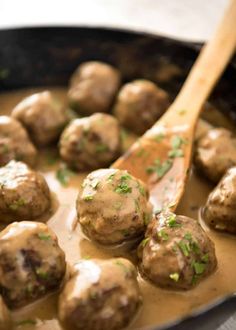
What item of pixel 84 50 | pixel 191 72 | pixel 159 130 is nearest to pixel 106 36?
pixel 84 50

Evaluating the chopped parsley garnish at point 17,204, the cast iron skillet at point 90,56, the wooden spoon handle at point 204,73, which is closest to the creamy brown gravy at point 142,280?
the chopped parsley garnish at point 17,204

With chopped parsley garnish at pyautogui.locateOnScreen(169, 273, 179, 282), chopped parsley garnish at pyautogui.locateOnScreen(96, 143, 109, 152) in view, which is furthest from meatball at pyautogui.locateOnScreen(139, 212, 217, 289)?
chopped parsley garnish at pyautogui.locateOnScreen(96, 143, 109, 152)

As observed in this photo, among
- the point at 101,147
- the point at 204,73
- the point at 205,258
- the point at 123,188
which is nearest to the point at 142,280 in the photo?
the point at 205,258

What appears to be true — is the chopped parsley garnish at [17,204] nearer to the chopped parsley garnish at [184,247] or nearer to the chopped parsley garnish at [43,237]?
the chopped parsley garnish at [43,237]

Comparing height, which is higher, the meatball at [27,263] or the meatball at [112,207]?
the meatball at [112,207]

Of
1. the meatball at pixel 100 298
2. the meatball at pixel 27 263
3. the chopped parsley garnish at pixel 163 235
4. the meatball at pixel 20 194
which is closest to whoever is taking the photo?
the meatball at pixel 100 298

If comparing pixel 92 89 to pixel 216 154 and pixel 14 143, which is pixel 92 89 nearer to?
pixel 14 143
